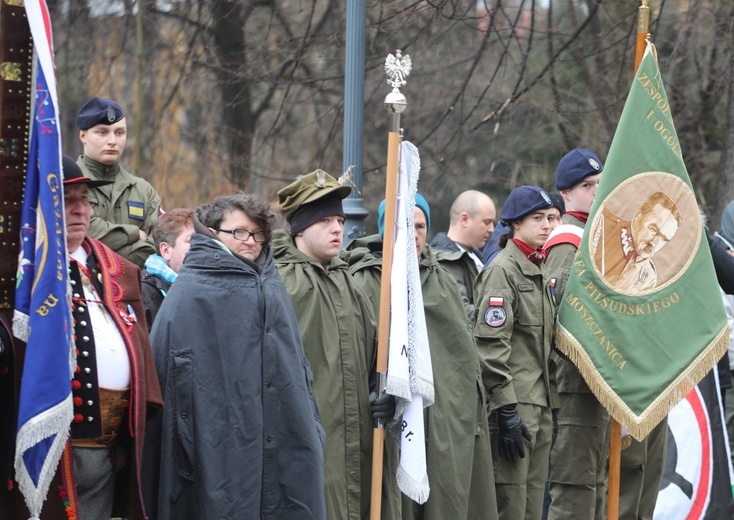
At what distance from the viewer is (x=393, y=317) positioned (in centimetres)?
564

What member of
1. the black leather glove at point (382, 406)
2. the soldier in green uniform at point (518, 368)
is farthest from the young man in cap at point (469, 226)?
the black leather glove at point (382, 406)

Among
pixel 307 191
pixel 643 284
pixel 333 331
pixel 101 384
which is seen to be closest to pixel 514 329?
pixel 643 284

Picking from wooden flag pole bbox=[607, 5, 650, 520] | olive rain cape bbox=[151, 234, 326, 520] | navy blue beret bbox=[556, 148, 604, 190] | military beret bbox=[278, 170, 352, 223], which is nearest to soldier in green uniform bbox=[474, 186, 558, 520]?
wooden flag pole bbox=[607, 5, 650, 520]

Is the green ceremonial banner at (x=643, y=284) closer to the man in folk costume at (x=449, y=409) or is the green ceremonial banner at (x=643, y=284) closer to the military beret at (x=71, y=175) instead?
the man in folk costume at (x=449, y=409)

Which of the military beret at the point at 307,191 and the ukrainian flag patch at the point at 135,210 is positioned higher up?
the military beret at the point at 307,191

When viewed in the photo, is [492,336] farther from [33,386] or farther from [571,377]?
[33,386]

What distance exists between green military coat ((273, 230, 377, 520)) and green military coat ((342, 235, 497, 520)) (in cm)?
50

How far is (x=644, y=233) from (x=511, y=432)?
4.71ft

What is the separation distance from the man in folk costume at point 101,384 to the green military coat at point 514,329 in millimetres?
2324

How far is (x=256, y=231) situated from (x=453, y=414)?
5.64 feet

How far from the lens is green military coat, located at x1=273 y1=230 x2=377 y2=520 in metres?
5.58

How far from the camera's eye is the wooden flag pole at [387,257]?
18.2 feet

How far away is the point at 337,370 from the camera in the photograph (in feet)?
18.4

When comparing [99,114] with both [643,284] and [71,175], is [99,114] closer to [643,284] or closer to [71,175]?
[71,175]
